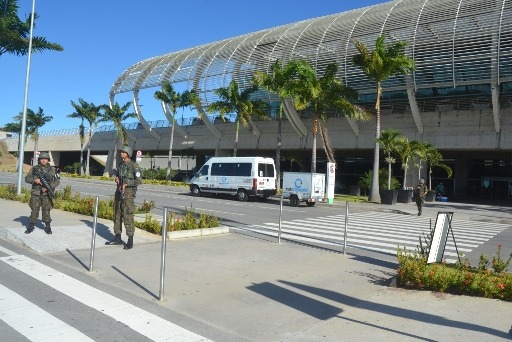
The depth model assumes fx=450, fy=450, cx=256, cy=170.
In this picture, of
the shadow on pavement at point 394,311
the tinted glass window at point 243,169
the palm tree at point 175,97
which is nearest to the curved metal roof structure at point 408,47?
the palm tree at point 175,97

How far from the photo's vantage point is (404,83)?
33.2m

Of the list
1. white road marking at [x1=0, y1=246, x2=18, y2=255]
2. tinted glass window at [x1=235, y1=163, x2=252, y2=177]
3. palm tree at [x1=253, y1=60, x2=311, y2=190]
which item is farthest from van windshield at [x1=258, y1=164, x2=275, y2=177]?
white road marking at [x1=0, y1=246, x2=18, y2=255]

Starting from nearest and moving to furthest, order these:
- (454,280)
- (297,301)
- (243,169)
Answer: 1. (297,301)
2. (454,280)
3. (243,169)

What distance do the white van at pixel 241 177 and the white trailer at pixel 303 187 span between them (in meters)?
1.73

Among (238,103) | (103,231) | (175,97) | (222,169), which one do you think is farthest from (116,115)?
(103,231)

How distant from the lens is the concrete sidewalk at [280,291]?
4902 millimetres

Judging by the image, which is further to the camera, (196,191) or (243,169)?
(196,191)

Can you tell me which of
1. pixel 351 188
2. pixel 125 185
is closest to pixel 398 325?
pixel 125 185

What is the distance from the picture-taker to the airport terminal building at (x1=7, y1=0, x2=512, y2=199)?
99.1 ft

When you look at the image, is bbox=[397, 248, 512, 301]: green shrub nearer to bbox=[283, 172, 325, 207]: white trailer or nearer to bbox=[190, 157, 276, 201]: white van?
bbox=[283, 172, 325, 207]: white trailer

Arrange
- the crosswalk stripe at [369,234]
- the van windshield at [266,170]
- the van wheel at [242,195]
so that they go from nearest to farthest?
the crosswalk stripe at [369,234] < the van windshield at [266,170] < the van wheel at [242,195]

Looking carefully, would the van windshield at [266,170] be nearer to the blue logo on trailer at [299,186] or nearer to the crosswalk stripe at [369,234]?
the blue logo on trailer at [299,186]

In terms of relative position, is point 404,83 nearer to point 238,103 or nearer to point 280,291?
point 238,103

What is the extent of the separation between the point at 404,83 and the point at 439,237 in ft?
92.2
